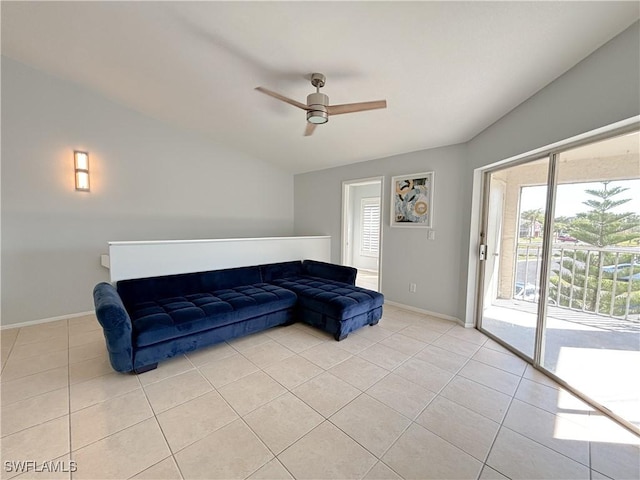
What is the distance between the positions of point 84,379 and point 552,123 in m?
4.36

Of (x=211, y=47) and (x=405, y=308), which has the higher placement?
(x=211, y=47)

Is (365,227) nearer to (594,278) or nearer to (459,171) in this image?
(459,171)

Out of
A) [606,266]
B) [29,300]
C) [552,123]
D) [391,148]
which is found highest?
[391,148]

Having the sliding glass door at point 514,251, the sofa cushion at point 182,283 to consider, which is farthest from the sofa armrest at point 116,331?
the sliding glass door at point 514,251

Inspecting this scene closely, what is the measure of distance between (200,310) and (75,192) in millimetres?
2584

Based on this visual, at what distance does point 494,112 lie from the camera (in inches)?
105

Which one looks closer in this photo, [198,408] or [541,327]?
[198,408]

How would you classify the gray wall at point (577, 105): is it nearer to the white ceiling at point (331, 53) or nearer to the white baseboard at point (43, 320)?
the white ceiling at point (331, 53)

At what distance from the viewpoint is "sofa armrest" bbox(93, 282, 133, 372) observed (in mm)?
2002

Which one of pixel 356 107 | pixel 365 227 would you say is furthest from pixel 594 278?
pixel 365 227

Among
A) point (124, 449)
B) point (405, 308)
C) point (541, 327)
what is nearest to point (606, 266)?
point (541, 327)

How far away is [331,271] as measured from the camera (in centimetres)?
404

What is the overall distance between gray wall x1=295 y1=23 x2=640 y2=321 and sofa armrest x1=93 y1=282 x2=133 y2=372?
3.37 m

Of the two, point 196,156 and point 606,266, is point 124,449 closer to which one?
point 606,266
